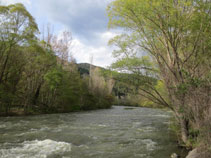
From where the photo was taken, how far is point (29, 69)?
23.8 m

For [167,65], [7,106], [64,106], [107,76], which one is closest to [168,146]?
[167,65]

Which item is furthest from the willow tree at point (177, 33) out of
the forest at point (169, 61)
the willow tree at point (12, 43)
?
the willow tree at point (12, 43)

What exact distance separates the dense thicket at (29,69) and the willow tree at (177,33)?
16173 millimetres

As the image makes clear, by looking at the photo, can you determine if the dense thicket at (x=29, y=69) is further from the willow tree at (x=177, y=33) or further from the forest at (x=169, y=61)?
the willow tree at (x=177, y=33)

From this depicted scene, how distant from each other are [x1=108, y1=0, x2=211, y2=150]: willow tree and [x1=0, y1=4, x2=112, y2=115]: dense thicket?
53.1ft

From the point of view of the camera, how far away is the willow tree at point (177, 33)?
735cm

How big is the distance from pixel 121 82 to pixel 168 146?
4.11 meters

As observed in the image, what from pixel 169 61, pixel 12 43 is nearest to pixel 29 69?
pixel 12 43

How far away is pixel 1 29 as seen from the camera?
1931cm

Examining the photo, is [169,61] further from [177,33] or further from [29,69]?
[29,69]

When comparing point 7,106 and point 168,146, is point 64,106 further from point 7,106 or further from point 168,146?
point 168,146

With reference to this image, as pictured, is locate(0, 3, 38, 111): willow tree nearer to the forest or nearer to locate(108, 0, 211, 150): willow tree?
the forest

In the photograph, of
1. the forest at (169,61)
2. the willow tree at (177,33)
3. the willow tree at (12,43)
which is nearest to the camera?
the forest at (169,61)

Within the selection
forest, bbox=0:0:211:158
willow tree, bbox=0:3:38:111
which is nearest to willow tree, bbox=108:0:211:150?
forest, bbox=0:0:211:158
